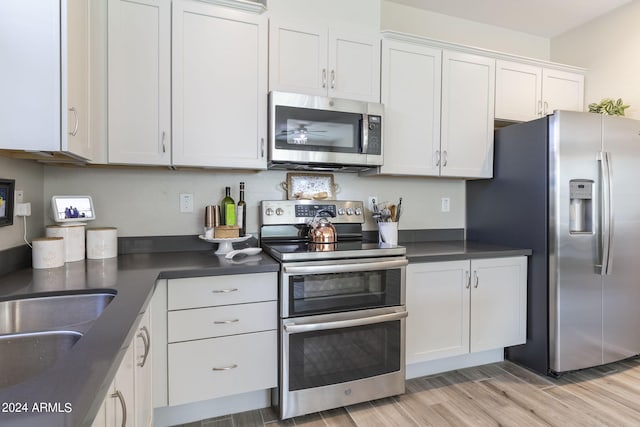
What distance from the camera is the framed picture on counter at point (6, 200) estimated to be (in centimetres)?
141

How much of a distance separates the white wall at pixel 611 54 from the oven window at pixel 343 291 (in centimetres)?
248

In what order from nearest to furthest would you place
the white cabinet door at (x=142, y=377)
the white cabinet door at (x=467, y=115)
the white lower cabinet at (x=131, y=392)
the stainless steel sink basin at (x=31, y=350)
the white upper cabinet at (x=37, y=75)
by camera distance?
the white lower cabinet at (x=131, y=392) → the stainless steel sink basin at (x=31, y=350) → the white cabinet door at (x=142, y=377) → the white upper cabinet at (x=37, y=75) → the white cabinet door at (x=467, y=115)

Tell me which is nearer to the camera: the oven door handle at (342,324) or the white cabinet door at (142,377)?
the white cabinet door at (142,377)

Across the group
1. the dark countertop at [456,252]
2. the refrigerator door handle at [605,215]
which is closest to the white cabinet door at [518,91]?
the refrigerator door handle at [605,215]

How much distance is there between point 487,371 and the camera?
2342 mm

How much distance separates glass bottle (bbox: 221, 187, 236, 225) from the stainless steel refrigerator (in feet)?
6.49

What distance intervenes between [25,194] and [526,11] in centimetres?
374

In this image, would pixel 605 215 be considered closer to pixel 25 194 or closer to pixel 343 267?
pixel 343 267

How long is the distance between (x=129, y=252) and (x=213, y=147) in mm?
837

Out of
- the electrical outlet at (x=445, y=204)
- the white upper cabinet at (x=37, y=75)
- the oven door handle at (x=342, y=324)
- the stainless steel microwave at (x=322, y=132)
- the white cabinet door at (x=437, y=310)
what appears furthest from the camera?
the electrical outlet at (x=445, y=204)

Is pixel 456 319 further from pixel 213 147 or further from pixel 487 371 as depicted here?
pixel 213 147

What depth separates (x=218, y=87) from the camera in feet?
6.31

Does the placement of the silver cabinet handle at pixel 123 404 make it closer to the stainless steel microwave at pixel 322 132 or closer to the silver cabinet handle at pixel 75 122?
the silver cabinet handle at pixel 75 122

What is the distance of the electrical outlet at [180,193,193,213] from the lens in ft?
7.10
